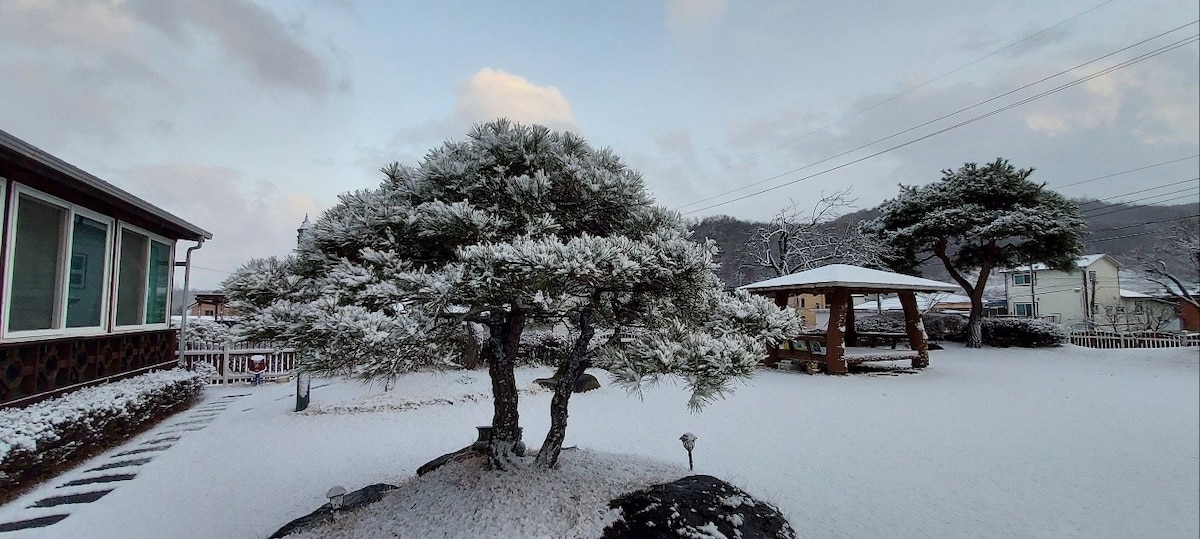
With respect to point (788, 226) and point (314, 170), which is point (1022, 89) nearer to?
point (314, 170)

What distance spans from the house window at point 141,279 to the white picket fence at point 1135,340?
784 centimetres

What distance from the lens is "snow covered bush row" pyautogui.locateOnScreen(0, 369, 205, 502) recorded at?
3.13 metres

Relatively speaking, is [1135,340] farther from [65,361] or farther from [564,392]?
[65,361]

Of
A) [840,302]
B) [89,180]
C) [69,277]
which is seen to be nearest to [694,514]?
[89,180]

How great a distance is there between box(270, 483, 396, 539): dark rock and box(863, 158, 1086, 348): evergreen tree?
29.6 ft

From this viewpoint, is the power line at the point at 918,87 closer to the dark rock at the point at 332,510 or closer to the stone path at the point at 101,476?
the dark rock at the point at 332,510

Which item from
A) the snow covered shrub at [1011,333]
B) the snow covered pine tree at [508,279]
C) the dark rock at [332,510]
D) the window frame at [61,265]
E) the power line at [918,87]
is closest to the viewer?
the power line at [918,87]

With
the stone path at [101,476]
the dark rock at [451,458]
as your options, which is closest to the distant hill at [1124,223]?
the dark rock at [451,458]

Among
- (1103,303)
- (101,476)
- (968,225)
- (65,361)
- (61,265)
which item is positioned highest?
(968,225)

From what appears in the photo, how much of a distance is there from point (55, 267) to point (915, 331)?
12.0 metres

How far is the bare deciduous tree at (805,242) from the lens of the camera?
14.4 metres

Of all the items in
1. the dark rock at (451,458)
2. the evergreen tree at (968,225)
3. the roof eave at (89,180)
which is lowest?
the dark rock at (451,458)

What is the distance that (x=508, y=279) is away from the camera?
1992 millimetres

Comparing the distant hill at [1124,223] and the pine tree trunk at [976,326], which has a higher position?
the distant hill at [1124,223]
